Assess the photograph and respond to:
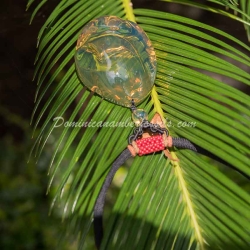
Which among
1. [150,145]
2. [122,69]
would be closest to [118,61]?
[122,69]

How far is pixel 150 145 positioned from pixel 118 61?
16 centimetres

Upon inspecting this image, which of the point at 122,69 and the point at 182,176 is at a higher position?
the point at 122,69

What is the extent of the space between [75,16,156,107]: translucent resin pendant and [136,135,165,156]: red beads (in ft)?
0.29

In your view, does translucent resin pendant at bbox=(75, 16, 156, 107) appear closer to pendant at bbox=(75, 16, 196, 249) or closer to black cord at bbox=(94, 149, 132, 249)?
pendant at bbox=(75, 16, 196, 249)

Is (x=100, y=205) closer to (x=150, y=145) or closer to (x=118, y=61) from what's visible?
(x=150, y=145)

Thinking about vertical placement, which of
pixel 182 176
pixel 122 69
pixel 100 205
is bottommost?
pixel 100 205

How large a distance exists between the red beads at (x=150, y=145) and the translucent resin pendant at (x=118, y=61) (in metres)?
0.09

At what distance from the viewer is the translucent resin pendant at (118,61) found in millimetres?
784

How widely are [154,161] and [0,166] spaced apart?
1.13m

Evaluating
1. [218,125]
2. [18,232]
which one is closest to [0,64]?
[18,232]

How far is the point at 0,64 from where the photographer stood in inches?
55.7

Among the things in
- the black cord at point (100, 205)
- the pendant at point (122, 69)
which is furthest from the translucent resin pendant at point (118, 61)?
the black cord at point (100, 205)

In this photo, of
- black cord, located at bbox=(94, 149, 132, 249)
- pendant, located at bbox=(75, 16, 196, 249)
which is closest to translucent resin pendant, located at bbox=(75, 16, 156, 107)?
pendant, located at bbox=(75, 16, 196, 249)

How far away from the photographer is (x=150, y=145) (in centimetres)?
74
